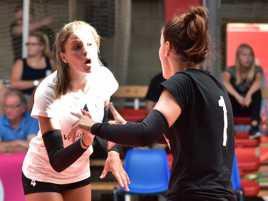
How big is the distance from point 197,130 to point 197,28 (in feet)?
1.25

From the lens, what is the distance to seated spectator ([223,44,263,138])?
5.73 metres

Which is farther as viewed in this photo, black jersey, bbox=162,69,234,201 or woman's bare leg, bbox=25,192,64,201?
woman's bare leg, bbox=25,192,64,201

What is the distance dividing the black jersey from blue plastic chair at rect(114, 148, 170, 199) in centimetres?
301

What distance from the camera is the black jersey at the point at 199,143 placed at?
87.6 inches

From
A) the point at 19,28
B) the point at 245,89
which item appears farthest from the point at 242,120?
the point at 19,28

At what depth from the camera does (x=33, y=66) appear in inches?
226

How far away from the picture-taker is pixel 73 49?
297 cm

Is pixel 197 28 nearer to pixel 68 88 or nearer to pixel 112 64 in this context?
pixel 68 88

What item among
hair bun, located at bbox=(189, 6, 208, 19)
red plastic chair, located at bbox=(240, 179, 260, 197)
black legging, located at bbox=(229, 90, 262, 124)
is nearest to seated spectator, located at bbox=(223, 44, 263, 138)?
black legging, located at bbox=(229, 90, 262, 124)

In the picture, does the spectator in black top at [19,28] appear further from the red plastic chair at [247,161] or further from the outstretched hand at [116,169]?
the outstretched hand at [116,169]

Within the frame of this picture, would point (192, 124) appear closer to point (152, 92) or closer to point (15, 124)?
point (15, 124)

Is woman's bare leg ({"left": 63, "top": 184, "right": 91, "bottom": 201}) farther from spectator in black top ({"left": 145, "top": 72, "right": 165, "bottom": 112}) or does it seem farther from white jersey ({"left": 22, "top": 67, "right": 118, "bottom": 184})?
spectator in black top ({"left": 145, "top": 72, "right": 165, "bottom": 112})

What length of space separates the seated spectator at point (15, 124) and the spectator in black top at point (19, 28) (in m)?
0.61

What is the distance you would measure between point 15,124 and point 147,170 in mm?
1253
